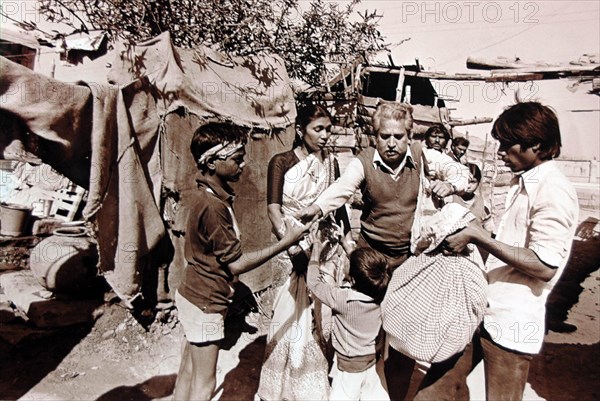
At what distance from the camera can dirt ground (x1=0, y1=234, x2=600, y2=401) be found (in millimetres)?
3352

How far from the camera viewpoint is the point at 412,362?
2.94 meters

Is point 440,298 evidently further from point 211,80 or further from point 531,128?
point 211,80

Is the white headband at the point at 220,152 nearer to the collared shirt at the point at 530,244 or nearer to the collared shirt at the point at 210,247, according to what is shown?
the collared shirt at the point at 210,247

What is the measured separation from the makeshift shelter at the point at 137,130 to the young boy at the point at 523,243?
9.58 ft

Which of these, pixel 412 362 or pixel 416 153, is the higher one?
pixel 416 153

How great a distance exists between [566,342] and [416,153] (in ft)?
11.2

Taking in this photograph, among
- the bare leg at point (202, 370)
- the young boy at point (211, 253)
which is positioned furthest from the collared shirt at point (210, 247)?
the bare leg at point (202, 370)

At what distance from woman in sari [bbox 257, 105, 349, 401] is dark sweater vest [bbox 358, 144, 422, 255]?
19.9 inches

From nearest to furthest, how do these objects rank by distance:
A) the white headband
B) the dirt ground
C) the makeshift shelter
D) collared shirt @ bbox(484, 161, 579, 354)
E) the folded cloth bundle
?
collared shirt @ bbox(484, 161, 579, 354) → the folded cloth bundle → the white headband → the makeshift shelter → the dirt ground

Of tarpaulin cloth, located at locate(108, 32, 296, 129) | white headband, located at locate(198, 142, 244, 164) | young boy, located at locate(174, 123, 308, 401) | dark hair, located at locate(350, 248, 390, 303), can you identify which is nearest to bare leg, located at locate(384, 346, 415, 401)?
dark hair, located at locate(350, 248, 390, 303)

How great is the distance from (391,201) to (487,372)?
3.83 feet

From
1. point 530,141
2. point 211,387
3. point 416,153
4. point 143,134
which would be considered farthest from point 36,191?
point 530,141

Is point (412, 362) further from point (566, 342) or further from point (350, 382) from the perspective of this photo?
point (566, 342)

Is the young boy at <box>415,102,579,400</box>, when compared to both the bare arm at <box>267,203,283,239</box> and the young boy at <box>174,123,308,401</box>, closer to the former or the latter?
the young boy at <box>174,123,308,401</box>
